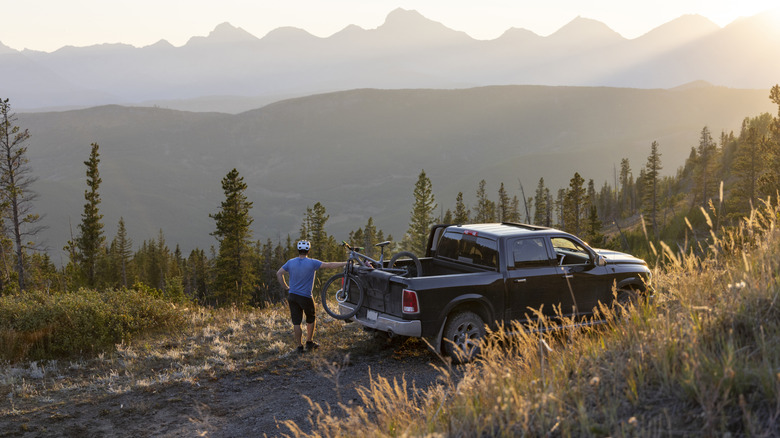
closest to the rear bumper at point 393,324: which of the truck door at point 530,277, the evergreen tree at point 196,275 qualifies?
the truck door at point 530,277

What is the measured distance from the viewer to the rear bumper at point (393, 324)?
8.40 metres

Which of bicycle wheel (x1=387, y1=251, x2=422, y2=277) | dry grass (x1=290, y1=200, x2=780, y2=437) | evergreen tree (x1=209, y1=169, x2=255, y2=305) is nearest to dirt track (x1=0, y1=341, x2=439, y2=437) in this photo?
bicycle wheel (x1=387, y1=251, x2=422, y2=277)

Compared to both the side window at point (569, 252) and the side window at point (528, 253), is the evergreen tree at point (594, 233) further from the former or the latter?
the side window at point (528, 253)

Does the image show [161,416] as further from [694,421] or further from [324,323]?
[694,421]

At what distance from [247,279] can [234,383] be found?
44769mm

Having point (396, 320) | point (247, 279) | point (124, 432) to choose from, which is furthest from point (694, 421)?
point (247, 279)

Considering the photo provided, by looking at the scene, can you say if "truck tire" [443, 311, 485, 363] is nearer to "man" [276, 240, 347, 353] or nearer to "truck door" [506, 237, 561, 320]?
"truck door" [506, 237, 561, 320]

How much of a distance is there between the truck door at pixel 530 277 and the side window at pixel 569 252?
1.80 feet

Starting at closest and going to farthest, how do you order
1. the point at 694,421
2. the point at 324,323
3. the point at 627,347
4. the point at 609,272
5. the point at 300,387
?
the point at 694,421, the point at 627,347, the point at 300,387, the point at 609,272, the point at 324,323

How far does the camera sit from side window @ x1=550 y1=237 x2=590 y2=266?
33.0ft

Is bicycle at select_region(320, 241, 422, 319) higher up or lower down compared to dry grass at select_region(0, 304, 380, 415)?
higher up

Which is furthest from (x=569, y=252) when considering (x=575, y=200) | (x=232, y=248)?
(x=575, y=200)

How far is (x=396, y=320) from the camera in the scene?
8.55 meters

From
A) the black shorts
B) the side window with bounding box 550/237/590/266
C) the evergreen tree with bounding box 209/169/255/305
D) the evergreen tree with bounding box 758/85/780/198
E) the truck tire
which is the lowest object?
the evergreen tree with bounding box 209/169/255/305
